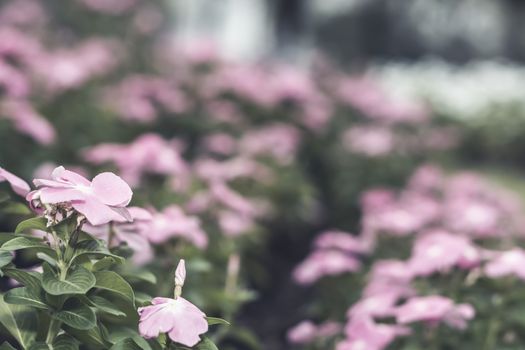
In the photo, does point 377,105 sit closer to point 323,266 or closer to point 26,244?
point 323,266

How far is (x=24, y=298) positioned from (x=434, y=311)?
834 mm

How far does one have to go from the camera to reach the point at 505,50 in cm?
1267

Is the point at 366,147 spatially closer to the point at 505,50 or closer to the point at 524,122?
the point at 524,122

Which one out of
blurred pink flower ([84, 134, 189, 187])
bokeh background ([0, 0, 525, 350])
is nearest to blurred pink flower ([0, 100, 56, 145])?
bokeh background ([0, 0, 525, 350])

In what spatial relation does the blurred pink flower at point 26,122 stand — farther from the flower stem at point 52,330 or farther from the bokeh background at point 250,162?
the flower stem at point 52,330

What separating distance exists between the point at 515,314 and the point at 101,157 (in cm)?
125

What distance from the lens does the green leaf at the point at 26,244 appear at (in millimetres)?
1179

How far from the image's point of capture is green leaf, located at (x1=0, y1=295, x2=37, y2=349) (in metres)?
1.22

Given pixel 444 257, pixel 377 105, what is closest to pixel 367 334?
pixel 444 257

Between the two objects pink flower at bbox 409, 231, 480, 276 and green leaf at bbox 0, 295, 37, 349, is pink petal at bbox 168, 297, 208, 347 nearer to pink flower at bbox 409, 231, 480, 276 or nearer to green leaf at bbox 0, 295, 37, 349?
green leaf at bbox 0, 295, 37, 349

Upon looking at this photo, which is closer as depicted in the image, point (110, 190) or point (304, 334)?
point (110, 190)

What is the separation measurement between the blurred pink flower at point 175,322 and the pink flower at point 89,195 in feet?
0.50

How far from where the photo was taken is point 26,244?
1190mm

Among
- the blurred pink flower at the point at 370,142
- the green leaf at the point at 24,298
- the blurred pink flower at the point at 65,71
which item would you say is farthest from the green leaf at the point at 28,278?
the blurred pink flower at the point at 370,142
